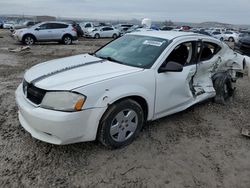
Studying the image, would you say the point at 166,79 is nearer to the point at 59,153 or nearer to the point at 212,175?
the point at 212,175

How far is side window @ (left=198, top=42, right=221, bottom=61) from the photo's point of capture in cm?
482

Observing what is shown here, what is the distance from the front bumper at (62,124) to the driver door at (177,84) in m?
1.08

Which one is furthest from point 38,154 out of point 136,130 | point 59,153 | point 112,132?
point 136,130

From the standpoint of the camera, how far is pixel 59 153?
3412mm

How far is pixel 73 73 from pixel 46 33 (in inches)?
608

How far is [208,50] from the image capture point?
503 centimetres

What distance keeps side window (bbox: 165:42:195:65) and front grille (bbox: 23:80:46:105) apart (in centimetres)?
218

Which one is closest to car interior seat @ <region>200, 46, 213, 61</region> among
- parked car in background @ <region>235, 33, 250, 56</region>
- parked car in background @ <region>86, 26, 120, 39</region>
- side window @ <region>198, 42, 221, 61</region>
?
side window @ <region>198, 42, 221, 61</region>

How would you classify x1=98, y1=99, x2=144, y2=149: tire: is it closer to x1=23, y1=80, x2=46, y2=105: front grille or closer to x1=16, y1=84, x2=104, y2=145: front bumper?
x1=16, y1=84, x2=104, y2=145: front bumper

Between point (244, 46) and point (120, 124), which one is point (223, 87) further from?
point (244, 46)

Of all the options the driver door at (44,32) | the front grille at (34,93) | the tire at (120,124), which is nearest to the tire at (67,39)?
the driver door at (44,32)

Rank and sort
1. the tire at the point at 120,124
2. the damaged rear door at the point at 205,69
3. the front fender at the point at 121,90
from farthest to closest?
the damaged rear door at the point at 205,69
the tire at the point at 120,124
the front fender at the point at 121,90

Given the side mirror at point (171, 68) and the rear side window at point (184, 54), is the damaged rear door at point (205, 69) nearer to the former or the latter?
the rear side window at point (184, 54)

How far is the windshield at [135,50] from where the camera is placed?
3.92m
